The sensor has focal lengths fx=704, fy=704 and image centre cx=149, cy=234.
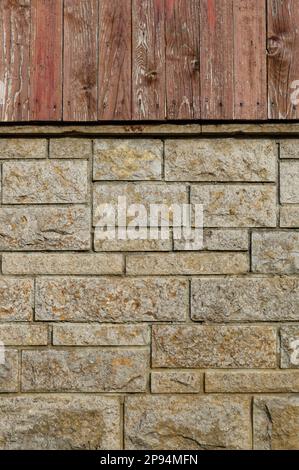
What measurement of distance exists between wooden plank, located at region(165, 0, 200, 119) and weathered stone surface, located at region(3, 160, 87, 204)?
0.60 m

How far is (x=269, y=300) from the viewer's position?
12.2 ft

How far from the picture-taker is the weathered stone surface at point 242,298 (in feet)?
12.2

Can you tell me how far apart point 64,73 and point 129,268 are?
1114 mm

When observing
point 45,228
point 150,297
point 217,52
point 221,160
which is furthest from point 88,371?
point 217,52

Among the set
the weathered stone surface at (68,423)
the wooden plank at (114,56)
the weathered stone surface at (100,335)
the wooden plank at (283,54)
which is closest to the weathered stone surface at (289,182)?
the wooden plank at (283,54)

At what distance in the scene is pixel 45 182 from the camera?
12.5ft

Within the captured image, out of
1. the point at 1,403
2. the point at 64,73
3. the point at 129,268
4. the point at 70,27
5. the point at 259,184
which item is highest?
the point at 70,27

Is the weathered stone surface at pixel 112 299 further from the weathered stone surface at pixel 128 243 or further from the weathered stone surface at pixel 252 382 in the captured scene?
the weathered stone surface at pixel 252 382

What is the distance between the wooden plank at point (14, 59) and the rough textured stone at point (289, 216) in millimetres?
1470

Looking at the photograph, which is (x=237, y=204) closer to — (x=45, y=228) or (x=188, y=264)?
(x=188, y=264)

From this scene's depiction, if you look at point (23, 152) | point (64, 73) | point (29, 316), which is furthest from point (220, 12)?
point (29, 316)

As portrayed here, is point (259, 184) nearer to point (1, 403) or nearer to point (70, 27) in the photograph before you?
point (70, 27)

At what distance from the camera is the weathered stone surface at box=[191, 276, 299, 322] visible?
3.73 metres

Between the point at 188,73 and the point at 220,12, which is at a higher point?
the point at 220,12
